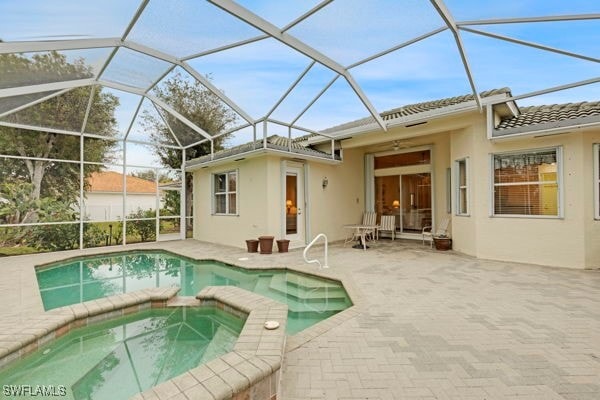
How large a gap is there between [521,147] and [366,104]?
385cm

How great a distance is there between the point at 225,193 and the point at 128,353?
7943mm

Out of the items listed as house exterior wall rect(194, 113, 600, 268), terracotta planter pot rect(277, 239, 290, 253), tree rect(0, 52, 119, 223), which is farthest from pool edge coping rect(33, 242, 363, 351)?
tree rect(0, 52, 119, 223)

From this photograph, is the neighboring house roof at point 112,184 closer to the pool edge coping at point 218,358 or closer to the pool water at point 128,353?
the pool edge coping at point 218,358

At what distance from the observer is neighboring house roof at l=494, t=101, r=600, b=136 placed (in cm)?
617

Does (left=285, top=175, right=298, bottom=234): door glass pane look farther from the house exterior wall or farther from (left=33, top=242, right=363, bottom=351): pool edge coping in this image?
(left=33, top=242, right=363, bottom=351): pool edge coping

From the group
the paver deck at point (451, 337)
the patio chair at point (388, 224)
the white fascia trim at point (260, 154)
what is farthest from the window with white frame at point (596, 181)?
the white fascia trim at point (260, 154)

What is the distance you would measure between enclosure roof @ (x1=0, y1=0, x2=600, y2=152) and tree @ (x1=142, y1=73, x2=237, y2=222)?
35 centimetres

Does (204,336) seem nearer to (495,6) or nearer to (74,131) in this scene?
(495,6)

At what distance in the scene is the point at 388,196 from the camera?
12.0 meters

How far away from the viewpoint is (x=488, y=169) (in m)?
7.52

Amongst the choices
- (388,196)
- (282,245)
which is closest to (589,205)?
(388,196)

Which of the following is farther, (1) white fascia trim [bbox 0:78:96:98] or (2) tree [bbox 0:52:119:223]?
(1) white fascia trim [bbox 0:78:96:98]

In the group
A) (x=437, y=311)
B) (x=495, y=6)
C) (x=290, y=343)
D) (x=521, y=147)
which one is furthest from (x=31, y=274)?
(x=521, y=147)

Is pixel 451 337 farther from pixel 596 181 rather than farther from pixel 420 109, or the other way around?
pixel 420 109
